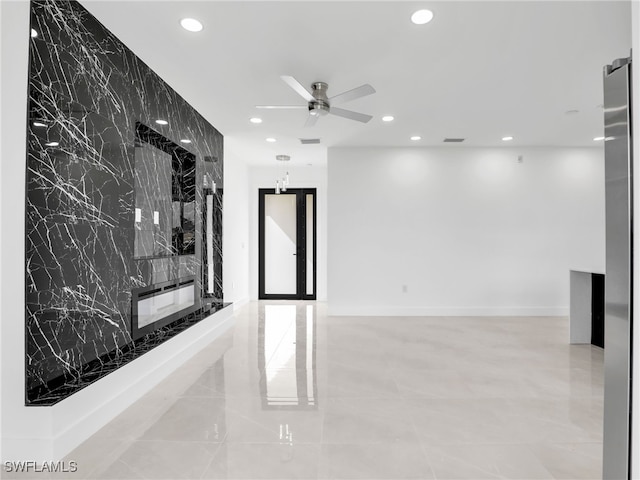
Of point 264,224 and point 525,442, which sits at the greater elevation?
point 264,224

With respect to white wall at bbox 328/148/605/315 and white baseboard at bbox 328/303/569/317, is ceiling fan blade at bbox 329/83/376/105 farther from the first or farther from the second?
white baseboard at bbox 328/303/569/317

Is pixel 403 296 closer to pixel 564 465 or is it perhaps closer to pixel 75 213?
pixel 564 465

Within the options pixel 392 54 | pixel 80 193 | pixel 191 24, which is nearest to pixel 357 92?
pixel 392 54

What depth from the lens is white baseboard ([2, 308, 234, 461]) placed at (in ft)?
6.56

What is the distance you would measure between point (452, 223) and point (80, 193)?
525 cm

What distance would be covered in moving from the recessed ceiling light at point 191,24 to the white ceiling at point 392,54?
0.04 meters

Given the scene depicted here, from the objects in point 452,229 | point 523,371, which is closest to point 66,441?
point 523,371

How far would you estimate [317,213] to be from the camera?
7.70 metres

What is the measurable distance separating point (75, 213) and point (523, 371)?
3802 millimetres

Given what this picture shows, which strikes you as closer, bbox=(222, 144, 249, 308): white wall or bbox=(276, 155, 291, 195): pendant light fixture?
bbox=(222, 144, 249, 308): white wall

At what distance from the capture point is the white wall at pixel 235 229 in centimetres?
604

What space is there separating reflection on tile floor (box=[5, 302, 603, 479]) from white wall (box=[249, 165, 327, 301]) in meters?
3.22

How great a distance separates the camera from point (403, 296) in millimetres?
6156

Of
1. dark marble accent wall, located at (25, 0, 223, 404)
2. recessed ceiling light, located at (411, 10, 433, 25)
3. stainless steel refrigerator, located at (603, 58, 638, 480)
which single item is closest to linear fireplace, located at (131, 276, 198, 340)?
dark marble accent wall, located at (25, 0, 223, 404)
